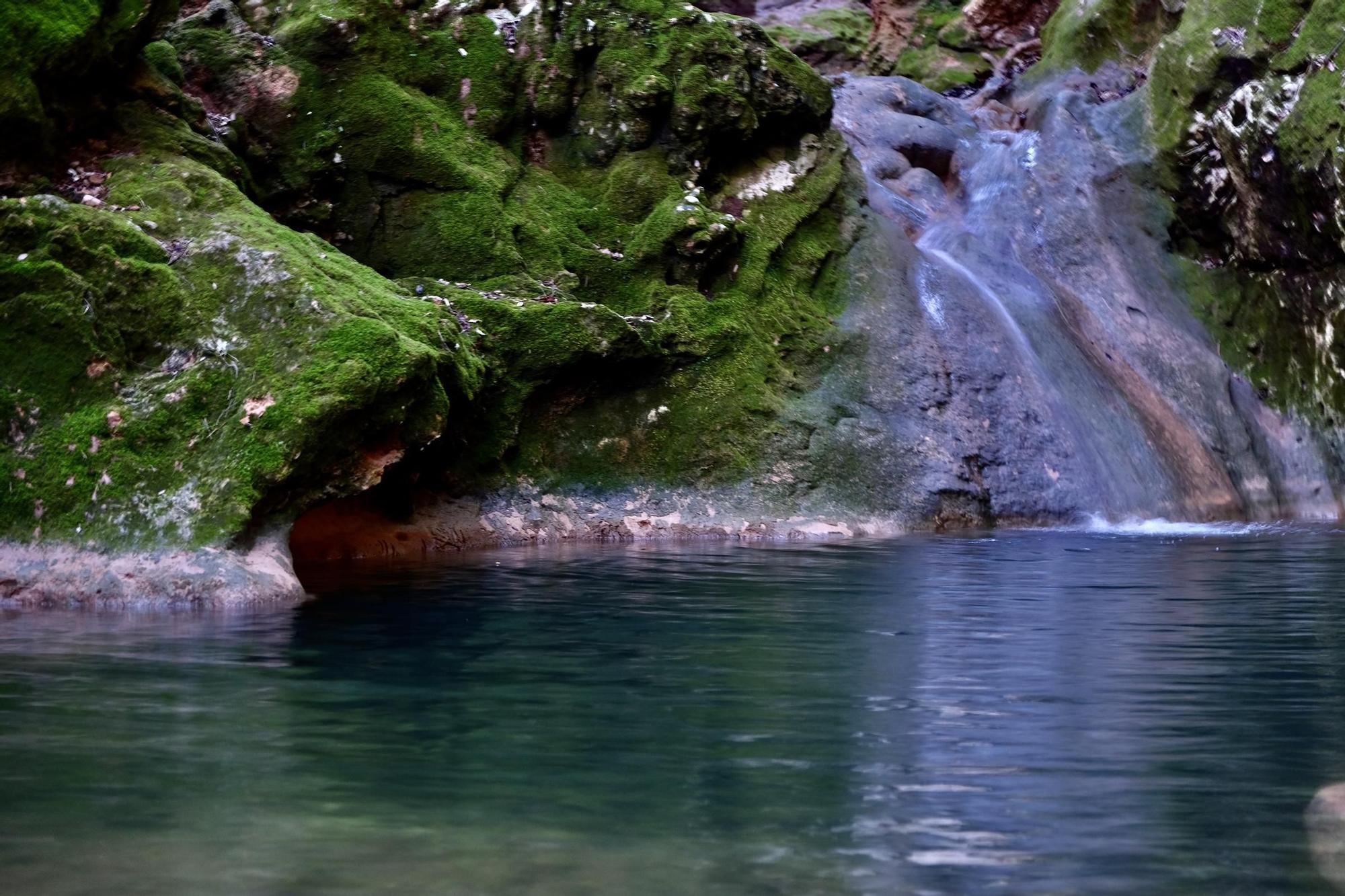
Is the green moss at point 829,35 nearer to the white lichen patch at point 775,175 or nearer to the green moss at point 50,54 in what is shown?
the white lichen patch at point 775,175

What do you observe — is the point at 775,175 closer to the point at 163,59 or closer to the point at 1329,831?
the point at 163,59

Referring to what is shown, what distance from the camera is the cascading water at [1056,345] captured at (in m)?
18.1

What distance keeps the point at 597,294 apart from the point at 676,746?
12.8 m

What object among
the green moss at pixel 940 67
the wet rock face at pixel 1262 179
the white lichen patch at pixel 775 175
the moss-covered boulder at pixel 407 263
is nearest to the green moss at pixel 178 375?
the moss-covered boulder at pixel 407 263

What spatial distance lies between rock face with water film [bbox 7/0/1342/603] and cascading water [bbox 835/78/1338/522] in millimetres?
74

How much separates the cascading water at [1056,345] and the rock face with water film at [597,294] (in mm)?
74

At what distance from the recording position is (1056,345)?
20062 mm

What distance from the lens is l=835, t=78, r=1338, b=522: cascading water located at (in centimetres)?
1808

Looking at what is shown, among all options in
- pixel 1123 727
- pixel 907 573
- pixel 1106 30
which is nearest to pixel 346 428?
pixel 907 573

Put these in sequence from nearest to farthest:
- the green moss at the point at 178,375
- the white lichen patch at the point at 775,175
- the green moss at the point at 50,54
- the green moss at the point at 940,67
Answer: the green moss at the point at 178,375 < the green moss at the point at 50,54 < the white lichen patch at the point at 775,175 < the green moss at the point at 940,67

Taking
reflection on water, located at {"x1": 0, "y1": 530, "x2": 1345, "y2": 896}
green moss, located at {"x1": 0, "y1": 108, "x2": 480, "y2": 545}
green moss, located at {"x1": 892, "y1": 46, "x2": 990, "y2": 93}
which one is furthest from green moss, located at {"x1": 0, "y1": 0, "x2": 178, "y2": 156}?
green moss, located at {"x1": 892, "y1": 46, "x2": 990, "y2": 93}

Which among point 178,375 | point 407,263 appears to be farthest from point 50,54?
point 407,263

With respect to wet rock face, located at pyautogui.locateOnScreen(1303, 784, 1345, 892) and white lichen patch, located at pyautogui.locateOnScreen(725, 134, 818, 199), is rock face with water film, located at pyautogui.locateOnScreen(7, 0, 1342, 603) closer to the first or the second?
white lichen patch, located at pyautogui.locateOnScreen(725, 134, 818, 199)

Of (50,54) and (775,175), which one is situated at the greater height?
(775,175)
